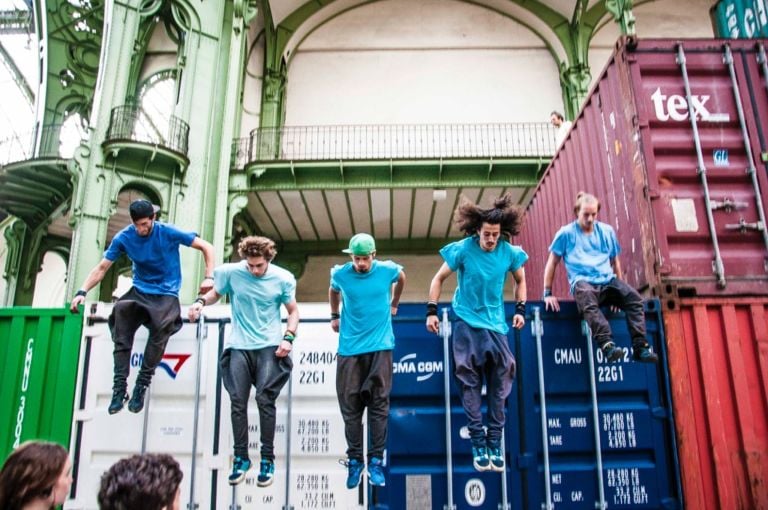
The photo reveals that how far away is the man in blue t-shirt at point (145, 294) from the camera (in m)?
4.32

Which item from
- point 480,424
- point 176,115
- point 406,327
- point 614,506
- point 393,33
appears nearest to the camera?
point 480,424

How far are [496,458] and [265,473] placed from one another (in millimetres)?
1740

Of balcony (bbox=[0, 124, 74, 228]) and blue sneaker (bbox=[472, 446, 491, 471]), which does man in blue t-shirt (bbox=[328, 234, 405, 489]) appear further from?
balcony (bbox=[0, 124, 74, 228])

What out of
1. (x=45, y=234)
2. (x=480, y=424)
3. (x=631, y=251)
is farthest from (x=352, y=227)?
(x=480, y=424)

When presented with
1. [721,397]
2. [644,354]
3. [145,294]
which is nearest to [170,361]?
[145,294]

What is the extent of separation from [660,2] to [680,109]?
1405 centimetres

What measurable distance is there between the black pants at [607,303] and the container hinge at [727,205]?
1.34 meters

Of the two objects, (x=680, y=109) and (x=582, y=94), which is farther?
(x=582, y=94)

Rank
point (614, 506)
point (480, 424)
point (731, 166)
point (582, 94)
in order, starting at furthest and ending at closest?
1. point (582, 94)
2. point (731, 166)
3. point (614, 506)
4. point (480, 424)

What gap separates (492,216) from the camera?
425 centimetres

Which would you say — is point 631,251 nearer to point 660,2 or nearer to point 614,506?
point 614,506

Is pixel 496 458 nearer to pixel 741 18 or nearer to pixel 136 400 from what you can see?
pixel 136 400

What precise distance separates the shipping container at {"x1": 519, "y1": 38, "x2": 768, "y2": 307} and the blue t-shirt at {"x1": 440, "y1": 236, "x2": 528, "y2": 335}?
149 cm

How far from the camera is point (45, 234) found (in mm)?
15562
